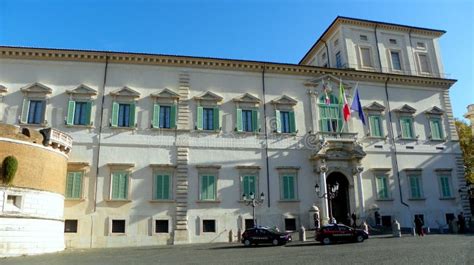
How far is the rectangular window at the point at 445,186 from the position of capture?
95.1ft

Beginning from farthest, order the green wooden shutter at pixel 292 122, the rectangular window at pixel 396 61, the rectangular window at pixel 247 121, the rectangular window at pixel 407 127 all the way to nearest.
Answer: the rectangular window at pixel 396 61
the rectangular window at pixel 407 127
the green wooden shutter at pixel 292 122
the rectangular window at pixel 247 121

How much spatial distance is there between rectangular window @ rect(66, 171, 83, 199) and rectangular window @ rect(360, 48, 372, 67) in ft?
74.3

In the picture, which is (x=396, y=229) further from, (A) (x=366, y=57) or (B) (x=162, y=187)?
(A) (x=366, y=57)

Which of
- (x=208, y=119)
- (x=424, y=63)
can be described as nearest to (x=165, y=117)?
(x=208, y=119)

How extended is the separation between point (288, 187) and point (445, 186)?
486 inches

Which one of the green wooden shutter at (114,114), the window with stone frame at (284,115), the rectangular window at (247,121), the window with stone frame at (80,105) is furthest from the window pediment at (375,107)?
the window with stone frame at (80,105)

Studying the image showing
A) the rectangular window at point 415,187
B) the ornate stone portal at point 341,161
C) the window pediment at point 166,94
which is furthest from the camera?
the rectangular window at point 415,187

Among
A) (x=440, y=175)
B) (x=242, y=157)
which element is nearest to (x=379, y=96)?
(x=440, y=175)

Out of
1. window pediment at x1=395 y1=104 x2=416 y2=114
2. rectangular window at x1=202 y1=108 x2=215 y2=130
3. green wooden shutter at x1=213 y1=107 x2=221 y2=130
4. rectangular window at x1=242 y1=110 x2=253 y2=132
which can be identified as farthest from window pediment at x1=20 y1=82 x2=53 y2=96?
window pediment at x1=395 y1=104 x2=416 y2=114

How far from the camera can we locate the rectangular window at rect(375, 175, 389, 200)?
27.7 meters

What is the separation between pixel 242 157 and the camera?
1024 inches

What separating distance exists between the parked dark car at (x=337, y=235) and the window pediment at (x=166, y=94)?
12.4m

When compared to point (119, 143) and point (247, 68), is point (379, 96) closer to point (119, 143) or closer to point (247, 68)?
point (247, 68)

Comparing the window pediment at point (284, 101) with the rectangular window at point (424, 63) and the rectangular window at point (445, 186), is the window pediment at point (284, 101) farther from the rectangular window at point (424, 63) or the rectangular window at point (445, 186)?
the rectangular window at point (424, 63)
